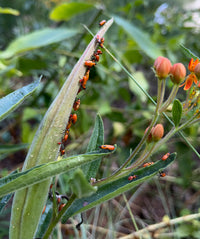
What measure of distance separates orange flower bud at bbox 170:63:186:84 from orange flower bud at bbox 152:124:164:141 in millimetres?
59

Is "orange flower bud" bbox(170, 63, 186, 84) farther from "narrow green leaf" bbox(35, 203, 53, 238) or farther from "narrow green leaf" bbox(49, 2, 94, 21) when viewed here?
"narrow green leaf" bbox(49, 2, 94, 21)

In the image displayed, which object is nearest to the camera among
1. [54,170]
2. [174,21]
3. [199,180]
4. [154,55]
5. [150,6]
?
[54,170]

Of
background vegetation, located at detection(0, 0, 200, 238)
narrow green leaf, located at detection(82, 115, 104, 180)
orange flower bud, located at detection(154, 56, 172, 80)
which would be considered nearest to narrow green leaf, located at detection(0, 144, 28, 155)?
background vegetation, located at detection(0, 0, 200, 238)

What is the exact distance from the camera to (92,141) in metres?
0.40

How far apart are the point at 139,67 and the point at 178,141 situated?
36.0 inches

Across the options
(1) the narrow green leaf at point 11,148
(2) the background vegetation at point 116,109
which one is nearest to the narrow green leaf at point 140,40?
(2) the background vegetation at point 116,109

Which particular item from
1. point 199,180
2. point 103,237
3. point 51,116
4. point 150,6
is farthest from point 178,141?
point 150,6

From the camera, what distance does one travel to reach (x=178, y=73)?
13.2 inches

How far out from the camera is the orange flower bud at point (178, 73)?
33cm

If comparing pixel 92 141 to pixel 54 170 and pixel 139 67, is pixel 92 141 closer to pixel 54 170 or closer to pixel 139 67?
pixel 54 170

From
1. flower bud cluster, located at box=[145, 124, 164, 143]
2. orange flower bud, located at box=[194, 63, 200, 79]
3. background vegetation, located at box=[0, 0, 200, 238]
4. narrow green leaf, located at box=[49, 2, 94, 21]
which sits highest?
narrow green leaf, located at box=[49, 2, 94, 21]

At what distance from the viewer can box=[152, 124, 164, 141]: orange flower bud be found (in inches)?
13.3

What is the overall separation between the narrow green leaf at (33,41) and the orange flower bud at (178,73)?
722mm

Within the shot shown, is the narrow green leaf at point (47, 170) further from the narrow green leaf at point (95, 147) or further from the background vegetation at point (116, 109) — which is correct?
the background vegetation at point (116, 109)
